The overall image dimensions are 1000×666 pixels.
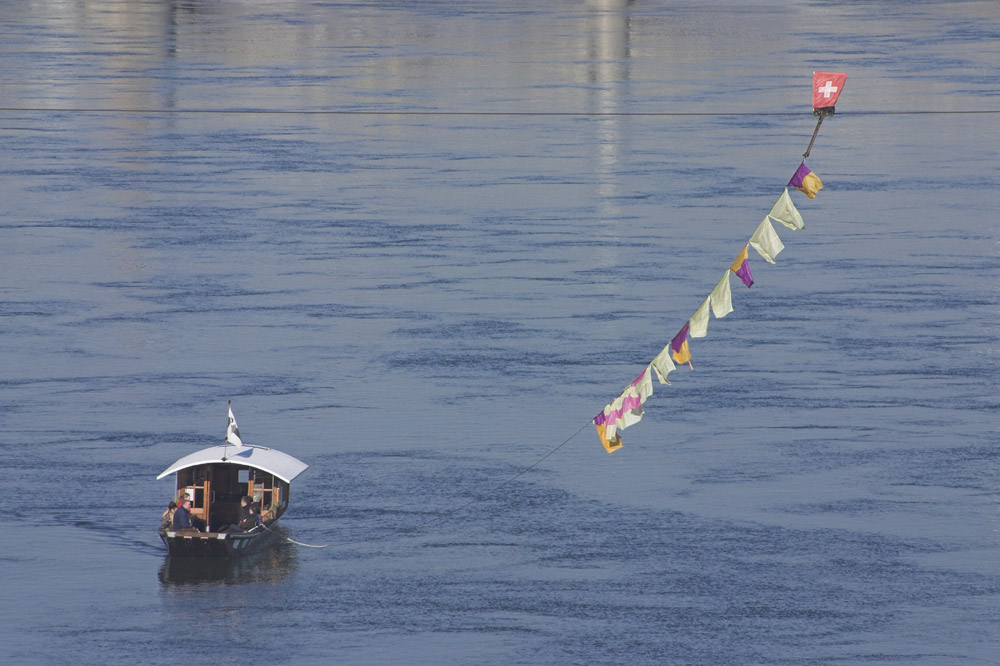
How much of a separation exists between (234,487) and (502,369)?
695 cm

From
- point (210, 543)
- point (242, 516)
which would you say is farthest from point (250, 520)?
point (210, 543)

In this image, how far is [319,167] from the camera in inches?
1821

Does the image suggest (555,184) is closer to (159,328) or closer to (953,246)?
(953,246)

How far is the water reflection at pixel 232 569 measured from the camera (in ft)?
73.3

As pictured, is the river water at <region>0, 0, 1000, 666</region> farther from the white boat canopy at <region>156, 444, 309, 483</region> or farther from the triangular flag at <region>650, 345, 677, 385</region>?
→ the triangular flag at <region>650, 345, 677, 385</region>

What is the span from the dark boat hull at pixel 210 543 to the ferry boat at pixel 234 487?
12 mm

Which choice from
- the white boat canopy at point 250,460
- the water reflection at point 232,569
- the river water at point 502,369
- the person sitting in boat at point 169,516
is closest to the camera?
the river water at point 502,369

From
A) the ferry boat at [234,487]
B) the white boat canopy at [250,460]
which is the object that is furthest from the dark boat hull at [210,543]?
the white boat canopy at [250,460]

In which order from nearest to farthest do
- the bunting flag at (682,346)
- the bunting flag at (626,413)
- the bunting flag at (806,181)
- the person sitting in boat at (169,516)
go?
1. the bunting flag at (806,181)
2. the bunting flag at (682,346)
3. the bunting flag at (626,413)
4. the person sitting in boat at (169,516)

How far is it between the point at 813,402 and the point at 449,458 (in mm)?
6023

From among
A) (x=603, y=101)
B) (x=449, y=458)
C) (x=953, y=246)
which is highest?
(x=603, y=101)

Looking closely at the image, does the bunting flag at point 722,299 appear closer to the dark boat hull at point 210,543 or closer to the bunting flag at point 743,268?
the bunting flag at point 743,268

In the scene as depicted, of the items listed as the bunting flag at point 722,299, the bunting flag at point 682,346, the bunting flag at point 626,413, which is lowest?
the bunting flag at point 626,413

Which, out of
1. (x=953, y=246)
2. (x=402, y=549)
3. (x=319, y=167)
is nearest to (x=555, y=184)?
(x=319, y=167)
